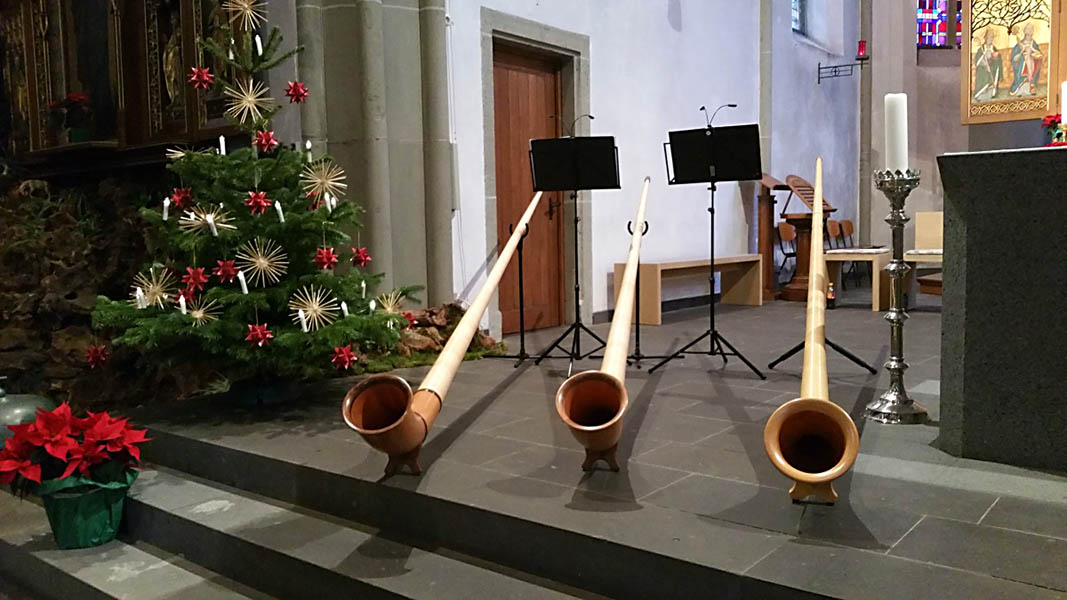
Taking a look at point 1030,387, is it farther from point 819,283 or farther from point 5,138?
point 5,138

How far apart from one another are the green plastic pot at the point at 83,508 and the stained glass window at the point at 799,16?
10.1m

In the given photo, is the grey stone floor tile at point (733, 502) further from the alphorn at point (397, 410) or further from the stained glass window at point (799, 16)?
the stained glass window at point (799, 16)

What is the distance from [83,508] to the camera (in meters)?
3.36

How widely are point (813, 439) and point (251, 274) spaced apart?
8.75 feet

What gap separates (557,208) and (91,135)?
12.3 ft

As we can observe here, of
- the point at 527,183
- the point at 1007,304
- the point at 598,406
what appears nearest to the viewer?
the point at 1007,304

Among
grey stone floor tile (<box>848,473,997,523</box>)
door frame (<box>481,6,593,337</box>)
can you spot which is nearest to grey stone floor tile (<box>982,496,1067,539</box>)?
grey stone floor tile (<box>848,473,997,523</box>)

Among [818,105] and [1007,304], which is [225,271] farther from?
[818,105]

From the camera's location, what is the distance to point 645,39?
805cm

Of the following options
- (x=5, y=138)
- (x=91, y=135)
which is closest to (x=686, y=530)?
(x=91, y=135)

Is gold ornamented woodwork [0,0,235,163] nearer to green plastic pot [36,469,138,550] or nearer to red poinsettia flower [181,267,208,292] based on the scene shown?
red poinsettia flower [181,267,208,292]

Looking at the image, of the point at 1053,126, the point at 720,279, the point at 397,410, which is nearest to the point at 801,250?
the point at 720,279

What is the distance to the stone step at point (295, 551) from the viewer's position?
8.51 feet

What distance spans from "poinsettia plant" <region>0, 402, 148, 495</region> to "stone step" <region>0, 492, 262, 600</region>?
0.90ft
